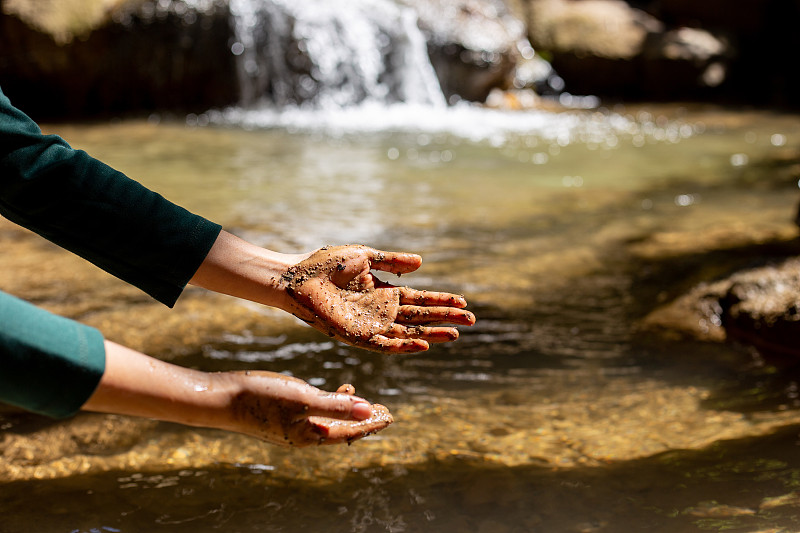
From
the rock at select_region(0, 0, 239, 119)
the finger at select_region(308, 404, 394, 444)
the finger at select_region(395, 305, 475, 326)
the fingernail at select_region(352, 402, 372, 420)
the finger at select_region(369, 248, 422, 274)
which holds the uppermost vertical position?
the rock at select_region(0, 0, 239, 119)

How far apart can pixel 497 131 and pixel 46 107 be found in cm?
648

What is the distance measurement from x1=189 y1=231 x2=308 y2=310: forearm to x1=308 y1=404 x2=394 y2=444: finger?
484 millimetres

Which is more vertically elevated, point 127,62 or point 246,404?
point 127,62

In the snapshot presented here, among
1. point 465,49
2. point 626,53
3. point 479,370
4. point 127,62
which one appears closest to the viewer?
point 479,370

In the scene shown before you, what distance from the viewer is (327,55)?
11.3 metres

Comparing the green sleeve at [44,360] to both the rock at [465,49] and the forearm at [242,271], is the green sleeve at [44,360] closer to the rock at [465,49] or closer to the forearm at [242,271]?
the forearm at [242,271]

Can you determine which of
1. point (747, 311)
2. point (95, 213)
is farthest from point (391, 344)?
point (747, 311)

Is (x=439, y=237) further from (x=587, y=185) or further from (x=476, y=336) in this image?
(x=587, y=185)

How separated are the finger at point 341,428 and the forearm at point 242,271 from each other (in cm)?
48

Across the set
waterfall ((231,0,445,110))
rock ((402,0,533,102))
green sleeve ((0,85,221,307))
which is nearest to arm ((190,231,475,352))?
green sleeve ((0,85,221,307))

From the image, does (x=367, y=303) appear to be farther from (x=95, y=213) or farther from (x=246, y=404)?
(x=95, y=213)

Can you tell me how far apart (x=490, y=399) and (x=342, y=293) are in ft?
2.79

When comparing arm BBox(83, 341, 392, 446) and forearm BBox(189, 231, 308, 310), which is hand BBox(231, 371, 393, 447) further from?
forearm BBox(189, 231, 308, 310)

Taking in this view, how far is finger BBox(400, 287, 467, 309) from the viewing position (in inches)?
81.7
